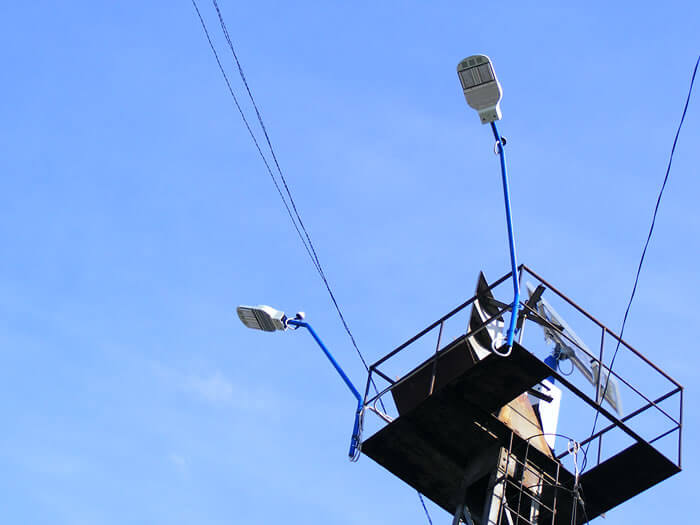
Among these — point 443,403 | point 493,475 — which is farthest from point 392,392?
point 493,475

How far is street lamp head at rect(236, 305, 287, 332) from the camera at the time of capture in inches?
536

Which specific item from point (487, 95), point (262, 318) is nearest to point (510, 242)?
point (487, 95)

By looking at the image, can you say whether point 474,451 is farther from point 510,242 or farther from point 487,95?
point 487,95

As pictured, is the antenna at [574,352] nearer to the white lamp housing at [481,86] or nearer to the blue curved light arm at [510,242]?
the blue curved light arm at [510,242]

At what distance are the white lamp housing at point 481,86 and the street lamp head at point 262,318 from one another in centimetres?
421

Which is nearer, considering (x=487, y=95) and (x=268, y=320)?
(x=487, y=95)

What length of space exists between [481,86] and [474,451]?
464 cm

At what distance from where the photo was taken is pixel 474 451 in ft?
40.6

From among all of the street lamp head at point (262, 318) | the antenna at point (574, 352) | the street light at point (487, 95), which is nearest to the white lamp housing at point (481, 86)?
the street light at point (487, 95)

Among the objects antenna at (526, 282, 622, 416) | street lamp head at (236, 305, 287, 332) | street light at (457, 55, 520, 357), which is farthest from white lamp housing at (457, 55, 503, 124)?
street lamp head at (236, 305, 287, 332)

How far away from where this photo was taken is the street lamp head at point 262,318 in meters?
13.6

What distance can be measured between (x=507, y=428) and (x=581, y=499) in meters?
1.46

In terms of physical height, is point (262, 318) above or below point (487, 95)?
below

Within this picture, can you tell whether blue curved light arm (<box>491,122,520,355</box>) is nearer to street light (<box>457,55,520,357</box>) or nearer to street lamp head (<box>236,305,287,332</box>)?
street light (<box>457,55,520,357</box>)
